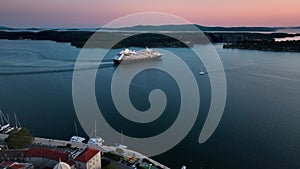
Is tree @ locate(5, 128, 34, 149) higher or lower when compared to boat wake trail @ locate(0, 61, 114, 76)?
lower

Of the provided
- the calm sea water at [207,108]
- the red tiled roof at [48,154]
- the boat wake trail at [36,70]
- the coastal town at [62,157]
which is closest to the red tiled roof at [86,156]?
the coastal town at [62,157]

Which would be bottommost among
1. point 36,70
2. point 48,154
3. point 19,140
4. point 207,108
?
point 207,108

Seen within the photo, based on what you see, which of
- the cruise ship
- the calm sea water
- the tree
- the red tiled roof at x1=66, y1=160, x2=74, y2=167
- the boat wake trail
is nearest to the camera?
the red tiled roof at x1=66, y1=160, x2=74, y2=167

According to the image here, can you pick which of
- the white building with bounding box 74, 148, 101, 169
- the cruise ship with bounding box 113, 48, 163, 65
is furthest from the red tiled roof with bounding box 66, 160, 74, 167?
the cruise ship with bounding box 113, 48, 163, 65

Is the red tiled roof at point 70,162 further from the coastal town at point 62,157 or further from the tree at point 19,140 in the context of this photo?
the tree at point 19,140

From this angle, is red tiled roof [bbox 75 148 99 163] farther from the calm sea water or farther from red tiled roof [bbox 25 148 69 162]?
the calm sea water

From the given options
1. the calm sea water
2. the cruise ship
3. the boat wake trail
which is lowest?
the calm sea water

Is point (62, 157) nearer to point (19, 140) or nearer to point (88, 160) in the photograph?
point (88, 160)

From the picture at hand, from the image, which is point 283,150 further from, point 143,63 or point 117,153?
point 143,63

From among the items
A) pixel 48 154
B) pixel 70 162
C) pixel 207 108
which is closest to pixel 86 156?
pixel 70 162
